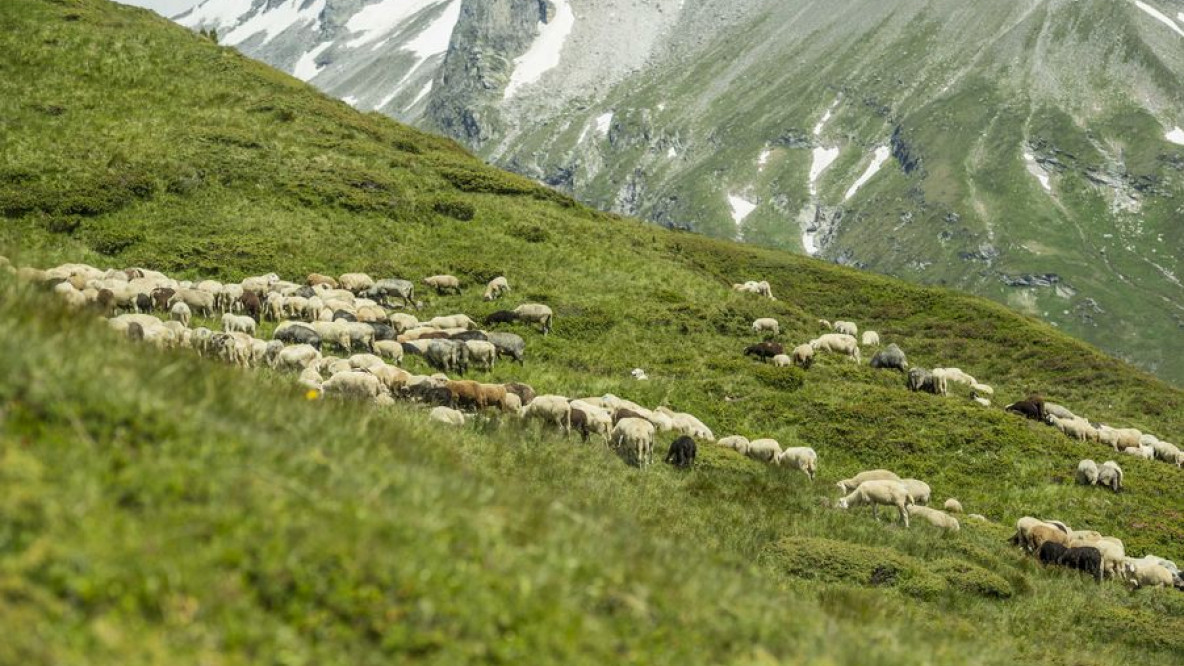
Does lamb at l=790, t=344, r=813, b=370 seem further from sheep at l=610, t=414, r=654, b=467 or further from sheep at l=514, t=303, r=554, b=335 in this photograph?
sheep at l=610, t=414, r=654, b=467

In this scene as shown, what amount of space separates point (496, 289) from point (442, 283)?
272 centimetres

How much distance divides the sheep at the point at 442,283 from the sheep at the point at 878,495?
23.9m

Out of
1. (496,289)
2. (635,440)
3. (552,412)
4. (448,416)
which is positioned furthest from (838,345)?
(448,416)

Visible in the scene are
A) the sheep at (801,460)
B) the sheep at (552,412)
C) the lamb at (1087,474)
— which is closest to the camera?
the sheep at (552,412)

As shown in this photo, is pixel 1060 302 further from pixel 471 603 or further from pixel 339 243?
pixel 471 603

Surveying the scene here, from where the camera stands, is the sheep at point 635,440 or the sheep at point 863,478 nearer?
the sheep at point 635,440

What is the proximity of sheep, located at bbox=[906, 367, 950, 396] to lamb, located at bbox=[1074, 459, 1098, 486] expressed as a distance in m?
8.44

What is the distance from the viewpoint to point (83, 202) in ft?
129

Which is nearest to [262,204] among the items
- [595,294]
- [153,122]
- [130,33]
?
[153,122]

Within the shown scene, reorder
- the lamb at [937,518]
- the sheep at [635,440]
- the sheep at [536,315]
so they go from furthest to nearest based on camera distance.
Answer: the sheep at [536,315] < the lamb at [937,518] < the sheep at [635,440]

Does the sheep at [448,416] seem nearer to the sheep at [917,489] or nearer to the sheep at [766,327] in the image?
the sheep at [917,489]

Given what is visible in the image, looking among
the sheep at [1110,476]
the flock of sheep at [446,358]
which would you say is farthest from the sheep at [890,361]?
the sheep at [1110,476]

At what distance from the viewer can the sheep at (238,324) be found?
28.7 m

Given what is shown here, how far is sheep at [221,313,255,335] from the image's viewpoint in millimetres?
28672
